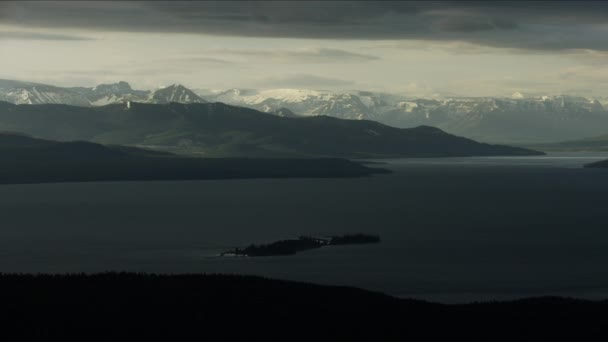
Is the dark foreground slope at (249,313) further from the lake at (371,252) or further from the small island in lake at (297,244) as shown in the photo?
the small island in lake at (297,244)

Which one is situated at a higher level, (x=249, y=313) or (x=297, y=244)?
(x=249, y=313)

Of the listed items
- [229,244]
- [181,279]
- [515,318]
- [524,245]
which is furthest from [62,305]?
[524,245]

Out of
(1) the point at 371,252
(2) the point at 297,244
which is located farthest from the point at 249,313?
(2) the point at 297,244

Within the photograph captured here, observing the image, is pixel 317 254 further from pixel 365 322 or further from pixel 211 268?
pixel 365 322

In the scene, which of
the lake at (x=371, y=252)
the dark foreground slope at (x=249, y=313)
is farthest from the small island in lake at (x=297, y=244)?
the dark foreground slope at (x=249, y=313)

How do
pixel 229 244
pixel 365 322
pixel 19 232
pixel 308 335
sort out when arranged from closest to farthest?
pixel 308 335
pixel 365 322
pixel 229 244
pixel 19 232

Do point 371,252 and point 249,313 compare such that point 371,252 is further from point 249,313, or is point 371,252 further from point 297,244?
point 249,313

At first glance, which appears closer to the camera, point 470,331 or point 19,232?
point 470,331
